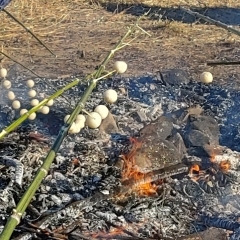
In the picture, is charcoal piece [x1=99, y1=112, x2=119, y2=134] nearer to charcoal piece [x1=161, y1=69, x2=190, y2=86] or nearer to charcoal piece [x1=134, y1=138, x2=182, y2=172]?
charcoal piece [x1=134, y1=138, x2=182, y2=172]

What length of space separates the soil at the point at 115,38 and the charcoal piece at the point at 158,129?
162 cm

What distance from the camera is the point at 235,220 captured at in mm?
3357

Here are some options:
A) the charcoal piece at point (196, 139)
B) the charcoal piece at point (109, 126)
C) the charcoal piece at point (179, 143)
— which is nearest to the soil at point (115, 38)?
the charcoal piece at point (109, 126)

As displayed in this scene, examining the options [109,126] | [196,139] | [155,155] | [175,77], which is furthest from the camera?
[175,77]

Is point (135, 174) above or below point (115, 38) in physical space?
above

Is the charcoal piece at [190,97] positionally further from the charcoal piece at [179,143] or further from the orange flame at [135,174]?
the orange flame at [135,174]

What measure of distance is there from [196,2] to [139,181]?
19.3ft

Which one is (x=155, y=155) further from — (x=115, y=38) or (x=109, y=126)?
(x=115, y=38)

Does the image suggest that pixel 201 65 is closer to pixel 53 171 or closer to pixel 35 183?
pixel 53 171

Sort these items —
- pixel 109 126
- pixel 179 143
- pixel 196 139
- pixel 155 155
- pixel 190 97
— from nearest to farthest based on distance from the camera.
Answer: pixel 155 155
pixel 179 143
pixel 196 139
pixel 109 126
pixel 190 97

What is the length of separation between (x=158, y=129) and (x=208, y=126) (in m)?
0.48

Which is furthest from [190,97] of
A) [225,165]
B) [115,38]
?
[115,38]

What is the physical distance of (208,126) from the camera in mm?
4492

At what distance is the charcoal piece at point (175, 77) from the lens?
553 centimetres
